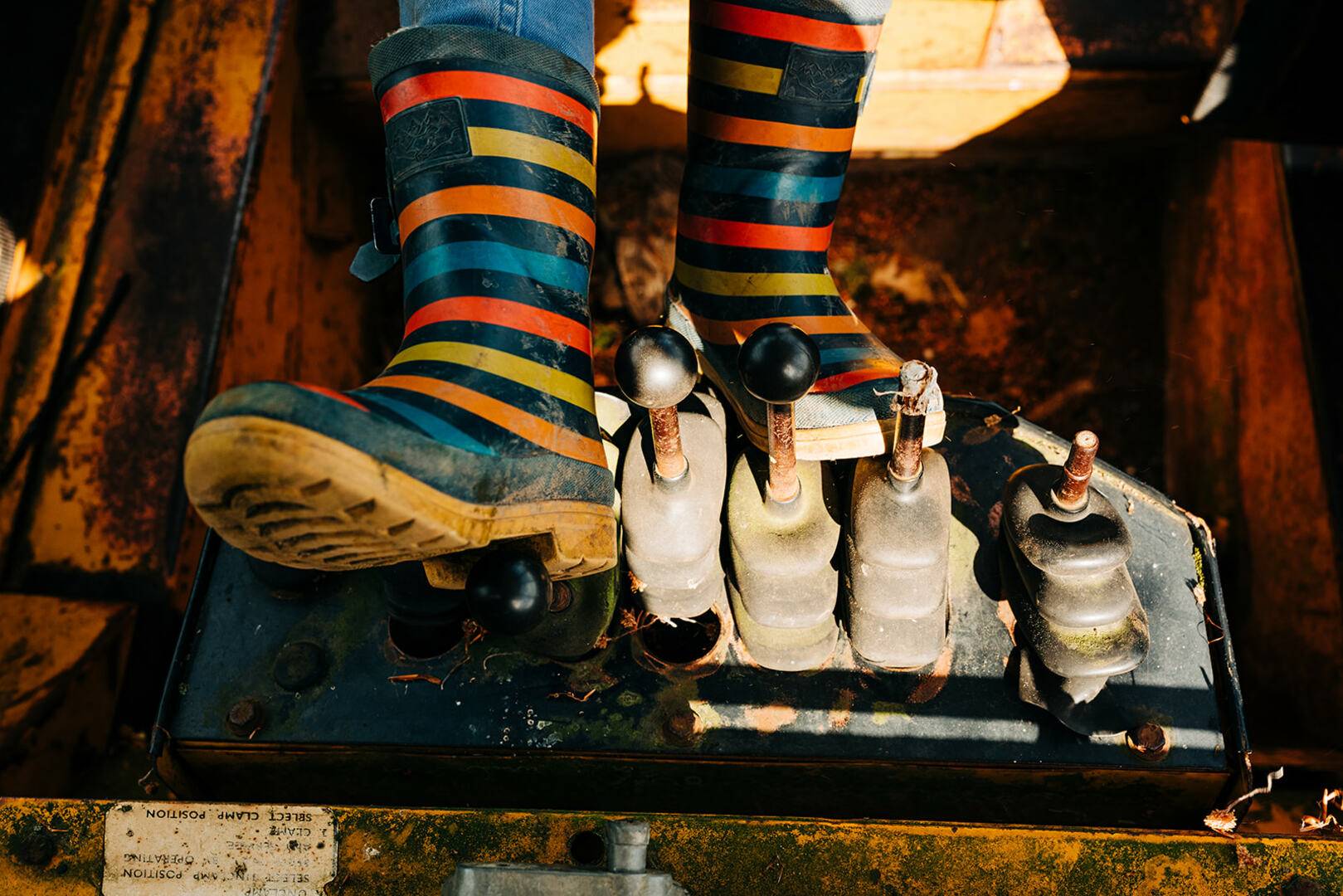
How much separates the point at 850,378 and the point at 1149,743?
502 millimetres

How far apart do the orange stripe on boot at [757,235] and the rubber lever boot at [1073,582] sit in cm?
40

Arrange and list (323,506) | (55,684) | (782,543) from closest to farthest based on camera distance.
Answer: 1. (323,506)
2. (782,543)
3. (55,684)

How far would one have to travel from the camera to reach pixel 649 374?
0.80m

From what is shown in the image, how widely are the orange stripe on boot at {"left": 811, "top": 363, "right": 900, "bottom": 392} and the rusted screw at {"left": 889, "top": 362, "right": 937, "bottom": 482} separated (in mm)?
125

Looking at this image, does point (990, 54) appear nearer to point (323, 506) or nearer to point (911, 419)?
point (911, 419)

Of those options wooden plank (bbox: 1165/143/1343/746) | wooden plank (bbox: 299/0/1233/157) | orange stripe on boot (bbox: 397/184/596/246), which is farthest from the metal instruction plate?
wooden plank (bbox: 1165/143/1343/746)

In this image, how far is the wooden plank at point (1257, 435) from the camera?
1.45 m

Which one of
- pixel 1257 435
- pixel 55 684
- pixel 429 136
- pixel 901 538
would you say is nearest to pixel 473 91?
pixel 429 136

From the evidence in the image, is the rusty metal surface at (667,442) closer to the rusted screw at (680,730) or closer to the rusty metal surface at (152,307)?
the rusted screw at (680,730)

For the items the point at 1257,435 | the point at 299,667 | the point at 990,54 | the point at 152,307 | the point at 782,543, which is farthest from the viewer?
the point at 990,54

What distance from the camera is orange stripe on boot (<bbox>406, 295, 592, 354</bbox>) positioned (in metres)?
0.98

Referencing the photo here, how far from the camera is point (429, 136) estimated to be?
1.02 metres

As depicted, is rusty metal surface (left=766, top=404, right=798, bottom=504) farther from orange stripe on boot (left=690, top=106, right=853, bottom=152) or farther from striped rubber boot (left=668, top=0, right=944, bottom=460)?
orange stripe on boot (left=690, top=106, right=853, bottom=152)

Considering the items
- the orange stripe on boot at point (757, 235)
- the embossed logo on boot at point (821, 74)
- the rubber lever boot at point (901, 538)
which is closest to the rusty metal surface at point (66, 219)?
the orange stripe on boot at point (757, 235)
